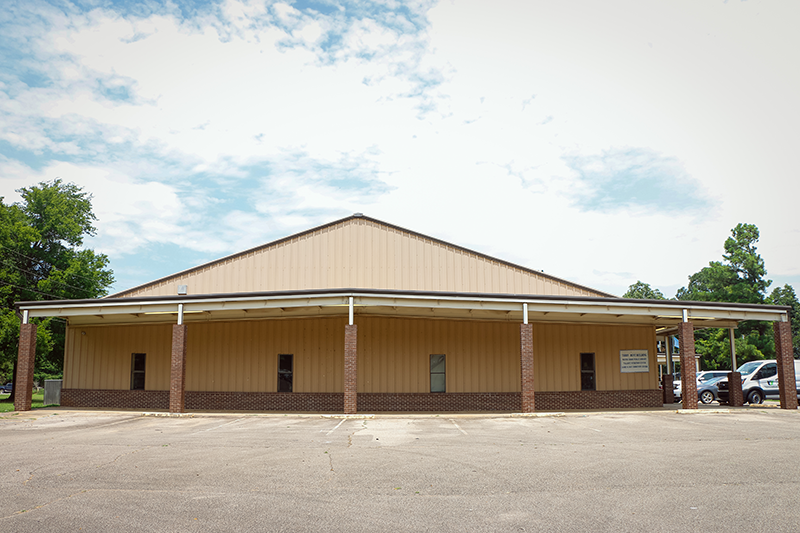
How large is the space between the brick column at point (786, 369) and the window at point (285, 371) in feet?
59.6

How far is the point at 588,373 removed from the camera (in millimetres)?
23297

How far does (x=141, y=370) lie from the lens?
2369 cm

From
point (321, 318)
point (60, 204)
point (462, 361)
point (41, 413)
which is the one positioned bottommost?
point (41, 413)

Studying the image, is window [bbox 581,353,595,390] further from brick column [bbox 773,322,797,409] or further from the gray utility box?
the gray utility box

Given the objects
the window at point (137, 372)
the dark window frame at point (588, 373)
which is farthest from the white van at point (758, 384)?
the window at point (137, 372)

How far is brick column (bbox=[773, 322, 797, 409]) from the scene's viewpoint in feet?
69.9

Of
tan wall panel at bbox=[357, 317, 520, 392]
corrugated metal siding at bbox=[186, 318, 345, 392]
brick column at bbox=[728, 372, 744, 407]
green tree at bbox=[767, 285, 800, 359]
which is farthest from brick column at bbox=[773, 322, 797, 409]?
green tree at bbox=[767, 285, 800, 359]

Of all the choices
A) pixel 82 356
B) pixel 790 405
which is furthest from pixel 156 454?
pixel 790 405

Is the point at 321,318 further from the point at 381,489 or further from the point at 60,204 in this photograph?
the point at 60,204

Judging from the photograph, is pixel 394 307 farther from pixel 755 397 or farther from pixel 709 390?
pixel 755 397

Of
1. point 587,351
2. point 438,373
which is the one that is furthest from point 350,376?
point 587,351

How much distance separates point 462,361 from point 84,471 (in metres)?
14.7

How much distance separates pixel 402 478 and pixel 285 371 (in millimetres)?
13791

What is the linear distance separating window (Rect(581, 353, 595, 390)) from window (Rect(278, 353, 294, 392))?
1150cm
